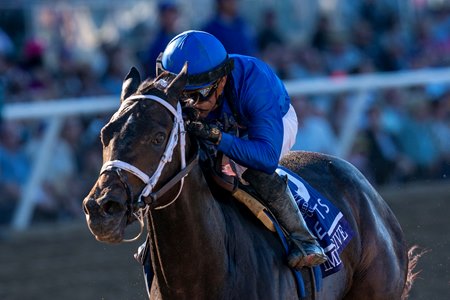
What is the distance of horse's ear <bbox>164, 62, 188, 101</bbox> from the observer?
13.9 feet

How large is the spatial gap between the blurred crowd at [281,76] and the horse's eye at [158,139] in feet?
15.2

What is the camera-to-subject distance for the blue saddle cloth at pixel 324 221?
16.5 feet

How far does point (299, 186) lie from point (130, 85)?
1.17 meters

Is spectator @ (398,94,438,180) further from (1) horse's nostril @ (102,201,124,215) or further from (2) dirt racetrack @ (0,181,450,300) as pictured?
(1) horse's nostril @ (102,201,124,215)

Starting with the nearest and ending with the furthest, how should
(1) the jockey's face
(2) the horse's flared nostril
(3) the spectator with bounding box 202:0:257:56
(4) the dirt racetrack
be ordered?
1. (2) the horse's flared nostril
2. (1) the jockey's face
3. (4) the dirt racetrack
4. (3) the spectator with bounding box 202:0:257:56

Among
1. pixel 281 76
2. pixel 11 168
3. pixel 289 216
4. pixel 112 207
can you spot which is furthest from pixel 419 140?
pixel 112 207

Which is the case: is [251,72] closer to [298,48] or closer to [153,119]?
[153,119]

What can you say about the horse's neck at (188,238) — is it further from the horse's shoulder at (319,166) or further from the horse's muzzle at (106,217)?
the horse's shoulder at (319,166)

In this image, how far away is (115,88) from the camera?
1185cm

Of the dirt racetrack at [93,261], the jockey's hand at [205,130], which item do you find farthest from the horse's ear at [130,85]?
the dirt racetrack at [93,261]

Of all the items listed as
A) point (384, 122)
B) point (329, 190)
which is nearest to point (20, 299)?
point (329, 190)

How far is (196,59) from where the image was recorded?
454 cm

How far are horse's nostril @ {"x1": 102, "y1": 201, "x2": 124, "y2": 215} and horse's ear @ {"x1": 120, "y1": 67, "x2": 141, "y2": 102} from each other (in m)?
0.54

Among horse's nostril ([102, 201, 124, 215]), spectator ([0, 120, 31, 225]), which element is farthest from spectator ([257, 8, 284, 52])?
horse's nostril ([102, 201, 124, 215])
